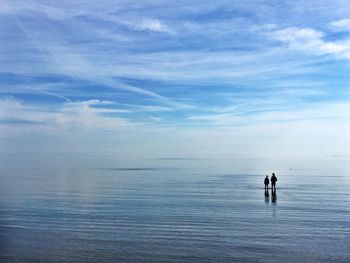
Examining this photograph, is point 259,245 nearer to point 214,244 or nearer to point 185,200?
point 214,244

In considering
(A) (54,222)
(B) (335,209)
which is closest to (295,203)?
(B) (335,209)

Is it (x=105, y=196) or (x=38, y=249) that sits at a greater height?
(x=105, y=196)

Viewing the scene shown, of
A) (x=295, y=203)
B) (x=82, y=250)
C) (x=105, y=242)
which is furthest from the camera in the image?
(x=295, y=203)

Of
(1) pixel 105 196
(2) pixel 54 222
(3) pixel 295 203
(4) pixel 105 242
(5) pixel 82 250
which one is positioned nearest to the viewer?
(5) pixel 82 250

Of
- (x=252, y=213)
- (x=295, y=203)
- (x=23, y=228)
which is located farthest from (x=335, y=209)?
(x=23, y=228)

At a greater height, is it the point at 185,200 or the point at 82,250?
the point at 185,200

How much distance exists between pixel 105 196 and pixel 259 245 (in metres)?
23.0

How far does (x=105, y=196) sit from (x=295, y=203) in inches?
662

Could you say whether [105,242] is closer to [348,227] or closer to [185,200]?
[348,227]

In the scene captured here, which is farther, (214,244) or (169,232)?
(169,232)

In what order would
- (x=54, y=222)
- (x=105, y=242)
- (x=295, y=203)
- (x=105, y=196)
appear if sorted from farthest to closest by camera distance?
(x=105, y=196)
(x=295, y=203)
(x=54, y=222)
(x=105, y=242)

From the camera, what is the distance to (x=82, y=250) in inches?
762

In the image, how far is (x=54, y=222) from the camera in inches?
1034

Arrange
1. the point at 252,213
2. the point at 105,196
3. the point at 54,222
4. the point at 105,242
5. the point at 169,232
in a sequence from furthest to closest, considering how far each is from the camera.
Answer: the point at 105,196 → the point at 252,213 → the point at 54,222 → the point at 169,232 → the point at 105,242
